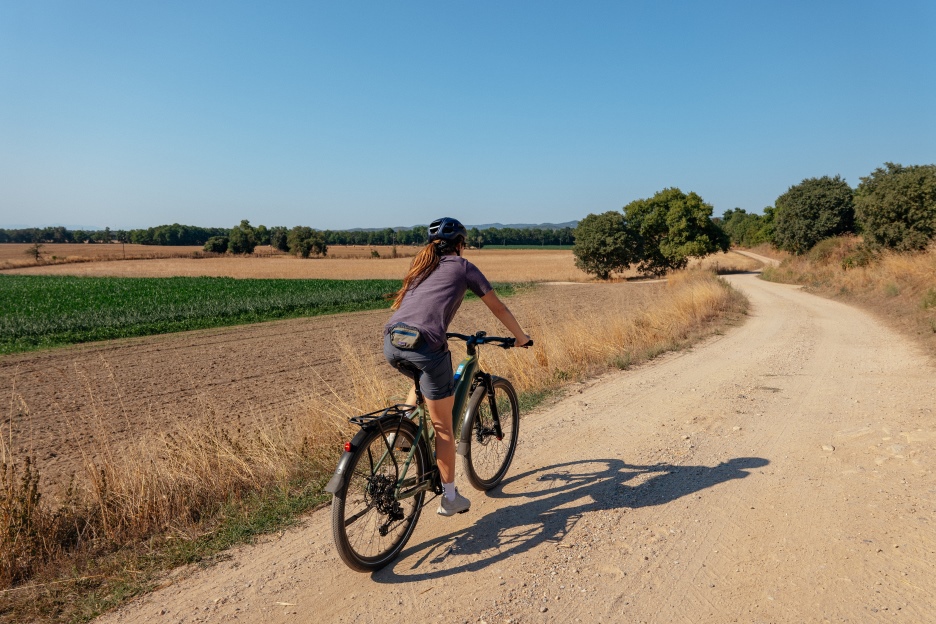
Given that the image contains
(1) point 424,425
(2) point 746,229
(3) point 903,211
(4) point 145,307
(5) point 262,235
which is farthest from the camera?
(5) point 262,235

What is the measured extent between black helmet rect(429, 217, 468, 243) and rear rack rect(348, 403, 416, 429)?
1.10 meters

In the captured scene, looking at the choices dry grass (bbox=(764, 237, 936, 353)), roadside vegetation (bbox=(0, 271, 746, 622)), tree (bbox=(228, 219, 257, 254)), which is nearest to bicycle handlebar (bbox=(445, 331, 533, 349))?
roadside vegetation (bbox=(0, 271, 746, 622))

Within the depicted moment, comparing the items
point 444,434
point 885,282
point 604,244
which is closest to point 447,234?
point 444,434

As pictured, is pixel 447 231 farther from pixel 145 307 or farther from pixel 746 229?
pixel 746 229

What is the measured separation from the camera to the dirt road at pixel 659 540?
317 centimetres

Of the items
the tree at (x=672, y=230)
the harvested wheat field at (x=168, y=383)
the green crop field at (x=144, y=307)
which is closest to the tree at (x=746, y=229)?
the tree at (x=672, y=230)

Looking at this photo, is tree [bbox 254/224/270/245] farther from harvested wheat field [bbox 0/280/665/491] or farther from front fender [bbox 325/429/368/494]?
front fender [bbox 325/429/368/494]

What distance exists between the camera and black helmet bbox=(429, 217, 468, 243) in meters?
3.82

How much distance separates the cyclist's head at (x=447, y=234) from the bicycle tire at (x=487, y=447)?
51.2 inches

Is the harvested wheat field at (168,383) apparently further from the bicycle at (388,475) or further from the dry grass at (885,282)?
the dry grass at (885,282)

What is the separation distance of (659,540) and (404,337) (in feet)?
6.99

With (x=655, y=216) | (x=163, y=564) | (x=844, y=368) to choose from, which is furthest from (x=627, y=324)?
(x=655, y=216)

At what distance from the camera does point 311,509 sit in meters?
4.57

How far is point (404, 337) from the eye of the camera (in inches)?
140
